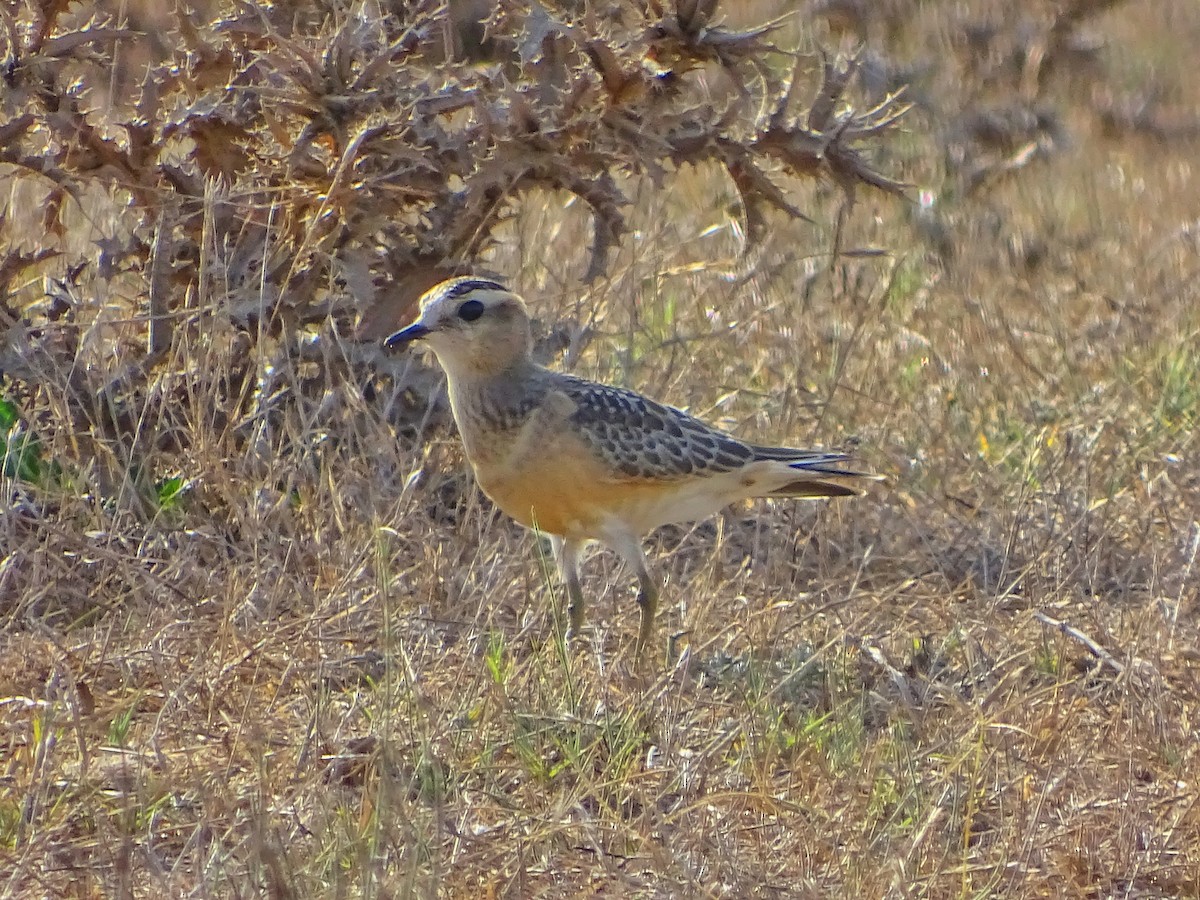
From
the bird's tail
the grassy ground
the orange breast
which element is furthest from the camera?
the bird's tail

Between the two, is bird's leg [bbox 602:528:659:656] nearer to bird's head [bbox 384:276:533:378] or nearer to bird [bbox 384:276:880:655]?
bird [bbox 384:276:880:655]

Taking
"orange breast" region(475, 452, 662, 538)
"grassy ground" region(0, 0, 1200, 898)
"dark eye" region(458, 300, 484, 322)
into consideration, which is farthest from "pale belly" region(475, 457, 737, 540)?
"dark eye" region(458, 300, 484, 322)

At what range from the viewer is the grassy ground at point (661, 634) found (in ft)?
13.5

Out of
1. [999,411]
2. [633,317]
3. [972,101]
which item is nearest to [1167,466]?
[999,411]

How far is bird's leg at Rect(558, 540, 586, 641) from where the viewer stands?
18.4 ft

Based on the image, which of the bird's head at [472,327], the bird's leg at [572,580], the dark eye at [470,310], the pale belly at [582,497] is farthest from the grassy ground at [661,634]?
the dark eye at [470,310]

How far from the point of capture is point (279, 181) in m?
6.21

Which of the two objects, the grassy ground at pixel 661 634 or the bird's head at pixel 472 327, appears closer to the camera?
the grassy ground at pixel 661 634

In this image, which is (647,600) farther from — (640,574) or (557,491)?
(557,491)

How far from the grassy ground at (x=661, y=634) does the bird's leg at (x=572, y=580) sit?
89 millimetres

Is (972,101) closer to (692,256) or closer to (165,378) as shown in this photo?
(692,256)

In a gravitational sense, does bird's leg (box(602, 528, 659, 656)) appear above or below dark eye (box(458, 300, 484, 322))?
below

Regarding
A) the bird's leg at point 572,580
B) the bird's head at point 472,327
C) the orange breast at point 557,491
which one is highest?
the bird's head at point 472,327

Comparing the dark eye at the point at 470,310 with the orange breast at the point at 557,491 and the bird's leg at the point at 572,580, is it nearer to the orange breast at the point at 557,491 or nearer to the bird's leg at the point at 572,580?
the orange breast at the point at 557,491
